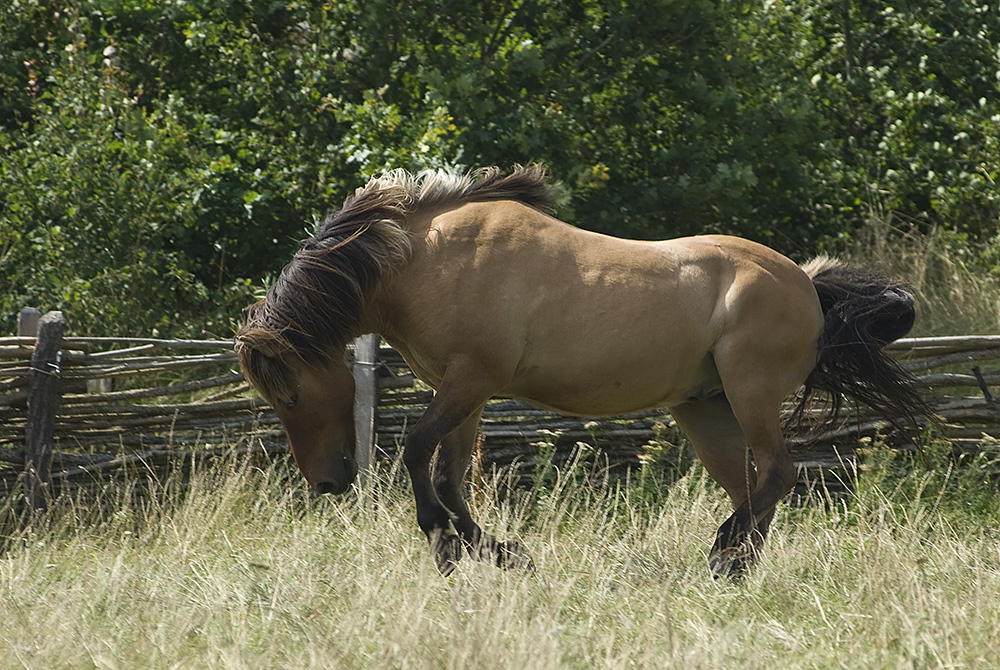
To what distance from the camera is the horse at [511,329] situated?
15.6ft

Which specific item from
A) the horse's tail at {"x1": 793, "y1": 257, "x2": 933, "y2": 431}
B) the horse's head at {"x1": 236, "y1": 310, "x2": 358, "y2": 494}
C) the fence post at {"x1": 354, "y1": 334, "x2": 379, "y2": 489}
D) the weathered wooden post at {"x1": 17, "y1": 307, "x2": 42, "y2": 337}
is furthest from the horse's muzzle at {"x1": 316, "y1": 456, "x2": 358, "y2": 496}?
the weathered wooden post at {"x1": 17, "y1": 307, "x2": 42, "y2": 337}

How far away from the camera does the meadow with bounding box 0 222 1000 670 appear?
3.55 metres

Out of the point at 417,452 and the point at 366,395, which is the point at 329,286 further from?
the point at 366,395

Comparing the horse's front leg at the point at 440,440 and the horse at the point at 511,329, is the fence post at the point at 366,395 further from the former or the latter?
the horse's front leg at the point at 440,440

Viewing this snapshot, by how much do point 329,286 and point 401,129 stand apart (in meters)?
3.96

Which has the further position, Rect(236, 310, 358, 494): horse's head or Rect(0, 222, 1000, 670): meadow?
Rect(236, 310, 358, 494): horse's head

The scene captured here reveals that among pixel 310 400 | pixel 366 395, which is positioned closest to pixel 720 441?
pixel 310 400

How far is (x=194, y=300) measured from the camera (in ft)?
29.7

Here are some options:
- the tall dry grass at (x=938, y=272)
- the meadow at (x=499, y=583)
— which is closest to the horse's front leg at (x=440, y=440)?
the meadow at (x=499, y=583)

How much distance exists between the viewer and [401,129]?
8508 millimetres

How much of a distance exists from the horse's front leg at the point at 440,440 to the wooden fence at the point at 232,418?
1.71 meters

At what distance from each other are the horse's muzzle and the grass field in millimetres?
283

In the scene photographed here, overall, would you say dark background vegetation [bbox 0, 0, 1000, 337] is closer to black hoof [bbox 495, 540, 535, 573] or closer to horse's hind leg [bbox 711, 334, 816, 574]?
horse's hind leg [bbox 711, 334, 816, 574]

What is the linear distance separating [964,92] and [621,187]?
3726mm
